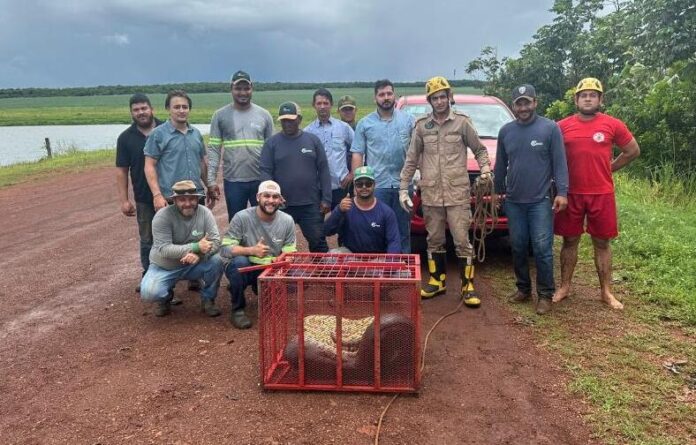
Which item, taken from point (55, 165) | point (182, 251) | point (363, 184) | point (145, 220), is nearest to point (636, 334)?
point (363, 184)

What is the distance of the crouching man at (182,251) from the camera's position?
499cm

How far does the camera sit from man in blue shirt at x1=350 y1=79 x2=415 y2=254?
18.1 ft

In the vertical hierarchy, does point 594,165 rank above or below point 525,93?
below

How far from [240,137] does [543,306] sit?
10.7 feet

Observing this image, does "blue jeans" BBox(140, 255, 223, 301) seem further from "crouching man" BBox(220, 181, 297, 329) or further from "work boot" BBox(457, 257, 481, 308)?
"work boot" BBox(457, 257, 481, 308)

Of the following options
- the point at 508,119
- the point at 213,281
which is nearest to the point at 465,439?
the point at 213,281

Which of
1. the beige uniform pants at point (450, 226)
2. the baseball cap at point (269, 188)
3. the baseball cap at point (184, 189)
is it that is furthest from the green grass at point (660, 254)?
the baseball cap at point (184, 189)

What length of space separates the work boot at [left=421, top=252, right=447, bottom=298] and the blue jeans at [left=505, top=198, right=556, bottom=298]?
27.8 inches

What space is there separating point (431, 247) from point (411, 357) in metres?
1.92

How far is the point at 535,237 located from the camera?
502 cm

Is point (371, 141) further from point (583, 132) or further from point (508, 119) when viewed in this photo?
point (508, 119)

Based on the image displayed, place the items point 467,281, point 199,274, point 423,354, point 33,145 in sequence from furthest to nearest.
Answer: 1. point 33,145
2. point 467,281
3. point 199,274
4. point 423,354

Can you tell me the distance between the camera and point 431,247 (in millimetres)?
5438

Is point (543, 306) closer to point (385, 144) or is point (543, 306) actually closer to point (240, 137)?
point (385, 144)
